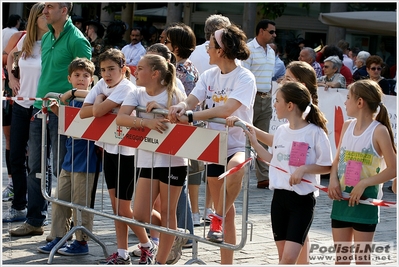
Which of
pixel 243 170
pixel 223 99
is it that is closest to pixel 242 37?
pixel 223 99

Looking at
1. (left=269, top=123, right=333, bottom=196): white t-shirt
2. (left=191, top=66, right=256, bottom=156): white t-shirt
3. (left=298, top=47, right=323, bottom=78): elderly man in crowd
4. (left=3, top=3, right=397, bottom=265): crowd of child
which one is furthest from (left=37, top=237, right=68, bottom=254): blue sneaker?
(left=298, top=47, right=323, bottom=78): elderly man in crowd

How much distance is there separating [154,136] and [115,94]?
0.58m

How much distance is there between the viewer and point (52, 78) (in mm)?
7219

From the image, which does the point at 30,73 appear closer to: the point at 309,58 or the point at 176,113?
the point at 176,113

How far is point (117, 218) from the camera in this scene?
20.7 ft

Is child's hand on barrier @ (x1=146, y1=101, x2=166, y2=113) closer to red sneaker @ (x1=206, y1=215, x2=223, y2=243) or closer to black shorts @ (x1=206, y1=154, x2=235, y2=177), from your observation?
black shorts @ (x1=206, y1=154, x2=235, y2=177)

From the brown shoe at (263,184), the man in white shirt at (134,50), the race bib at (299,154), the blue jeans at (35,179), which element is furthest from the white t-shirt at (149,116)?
the man in white shirt at (134,50)

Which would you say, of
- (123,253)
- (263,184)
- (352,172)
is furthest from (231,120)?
(263,184)

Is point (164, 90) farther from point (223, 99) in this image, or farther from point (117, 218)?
point (117, 218)

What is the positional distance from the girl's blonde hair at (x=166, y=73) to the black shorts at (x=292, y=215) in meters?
1.25

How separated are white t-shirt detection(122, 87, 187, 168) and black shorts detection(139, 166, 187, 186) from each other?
1.5 inches

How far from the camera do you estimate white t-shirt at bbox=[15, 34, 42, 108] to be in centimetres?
764

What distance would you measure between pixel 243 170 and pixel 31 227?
2640 millimetres

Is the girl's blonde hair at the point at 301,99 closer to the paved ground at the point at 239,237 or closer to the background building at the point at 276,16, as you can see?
the paved ground at the point at 239,237
